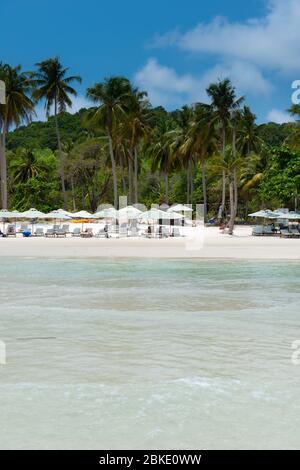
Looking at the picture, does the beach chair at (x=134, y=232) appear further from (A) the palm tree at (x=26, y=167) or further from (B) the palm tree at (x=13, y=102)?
(A) the palm tree at (x=26, y=167)

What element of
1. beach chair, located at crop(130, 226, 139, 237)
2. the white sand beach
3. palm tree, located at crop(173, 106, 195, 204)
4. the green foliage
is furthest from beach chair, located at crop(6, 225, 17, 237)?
palm tree, located at crop(173, 106, 195, 204)

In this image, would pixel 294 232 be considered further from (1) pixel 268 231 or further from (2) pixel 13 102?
(2) pixel 13 102

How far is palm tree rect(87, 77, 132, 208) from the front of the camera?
48969 millimetres

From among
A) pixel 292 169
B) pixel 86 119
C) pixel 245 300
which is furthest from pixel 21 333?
pixel 86 119

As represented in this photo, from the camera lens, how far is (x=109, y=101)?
162 feet

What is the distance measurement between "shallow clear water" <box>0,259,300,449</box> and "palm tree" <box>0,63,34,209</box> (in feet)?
125

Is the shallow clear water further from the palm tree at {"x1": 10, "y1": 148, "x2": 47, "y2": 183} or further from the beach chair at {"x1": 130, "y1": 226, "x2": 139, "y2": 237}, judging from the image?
the palm tree at {"x1": 10, "y1": 148, "x2": 47, "y2": 183}

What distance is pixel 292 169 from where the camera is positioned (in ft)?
142

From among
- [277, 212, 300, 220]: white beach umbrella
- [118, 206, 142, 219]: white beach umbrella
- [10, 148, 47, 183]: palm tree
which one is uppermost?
[10, 148, 47, 183]: palm tree

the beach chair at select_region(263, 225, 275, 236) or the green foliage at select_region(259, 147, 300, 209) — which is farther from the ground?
the green foliage at select_region(259, 147, 300, 209)

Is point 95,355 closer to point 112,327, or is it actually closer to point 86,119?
point 112,327

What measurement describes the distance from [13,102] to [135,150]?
41.9ft

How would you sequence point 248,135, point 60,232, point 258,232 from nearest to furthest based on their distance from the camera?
1. point 60,232
2. point 258,232
3. point 248,135

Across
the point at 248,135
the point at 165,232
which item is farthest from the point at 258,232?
the point at 248,135
